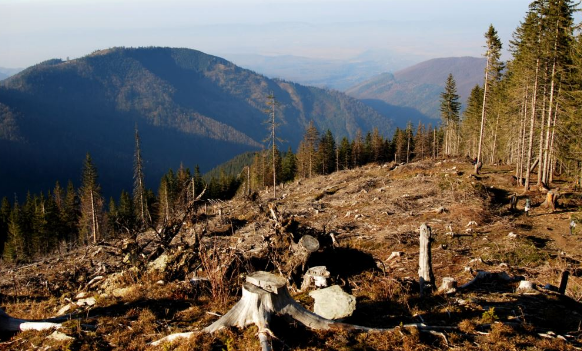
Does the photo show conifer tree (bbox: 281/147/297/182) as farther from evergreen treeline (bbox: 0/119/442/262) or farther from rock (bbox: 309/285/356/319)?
rock (bbox: 309/285/356/319)

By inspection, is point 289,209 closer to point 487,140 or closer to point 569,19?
point 569,19

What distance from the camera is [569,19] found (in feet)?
72.7

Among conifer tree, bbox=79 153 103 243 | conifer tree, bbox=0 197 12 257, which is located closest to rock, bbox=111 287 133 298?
conifer tree, bbox=79 153 103 243

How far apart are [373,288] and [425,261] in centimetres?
134

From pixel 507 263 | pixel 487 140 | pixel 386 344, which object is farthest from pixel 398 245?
pixel 487 140

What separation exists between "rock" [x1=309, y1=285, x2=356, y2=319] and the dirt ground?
0.29 metres

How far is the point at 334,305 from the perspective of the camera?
21.9ft

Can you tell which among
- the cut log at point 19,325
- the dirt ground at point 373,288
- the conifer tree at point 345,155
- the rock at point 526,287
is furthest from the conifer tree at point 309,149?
the cut log at point 19,325

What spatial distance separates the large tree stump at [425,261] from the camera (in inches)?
320

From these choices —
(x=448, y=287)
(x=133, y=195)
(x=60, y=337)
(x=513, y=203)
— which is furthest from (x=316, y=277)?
(x=133, y=195)

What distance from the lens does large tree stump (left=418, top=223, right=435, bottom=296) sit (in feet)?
26.6

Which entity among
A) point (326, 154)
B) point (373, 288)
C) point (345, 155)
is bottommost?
point (345, 155)

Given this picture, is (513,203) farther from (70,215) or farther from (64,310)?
(70,215)

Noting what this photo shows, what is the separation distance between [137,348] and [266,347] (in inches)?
92.1
